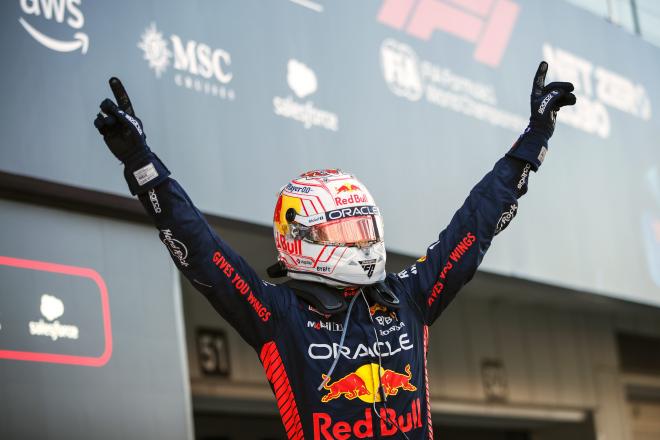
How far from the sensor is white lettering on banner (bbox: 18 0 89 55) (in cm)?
416

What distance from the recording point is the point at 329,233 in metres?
2.99

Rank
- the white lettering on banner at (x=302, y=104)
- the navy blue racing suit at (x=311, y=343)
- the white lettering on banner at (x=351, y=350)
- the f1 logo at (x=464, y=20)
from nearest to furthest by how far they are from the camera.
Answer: the navy blue racing suit at (x=311, y=343) → the white lettering on banner at (x=351, y=350) → the white lettering on banner at (x=302, y=104) → the f1 logo at (x=464, y=20)

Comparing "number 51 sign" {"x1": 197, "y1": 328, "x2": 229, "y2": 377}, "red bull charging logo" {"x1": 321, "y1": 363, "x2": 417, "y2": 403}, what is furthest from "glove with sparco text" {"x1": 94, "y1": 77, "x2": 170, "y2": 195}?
"number 51 sign" {"x1": 197, "y1": 328, "x2": 229, "y2": 377}

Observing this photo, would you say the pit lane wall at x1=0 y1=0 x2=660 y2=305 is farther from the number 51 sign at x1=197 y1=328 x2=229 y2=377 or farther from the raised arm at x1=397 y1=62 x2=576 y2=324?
the number 51 sign at x1=197 y1=328 x2=229 y2=377

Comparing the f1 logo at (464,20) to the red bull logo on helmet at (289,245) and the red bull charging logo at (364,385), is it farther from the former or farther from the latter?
the red bull charging logo at (364,385)

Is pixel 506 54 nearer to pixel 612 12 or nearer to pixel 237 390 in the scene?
pixel 612 12

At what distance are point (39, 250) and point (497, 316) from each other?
207 inches

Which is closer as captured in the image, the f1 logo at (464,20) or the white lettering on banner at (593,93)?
the f1 logo at (464,20)

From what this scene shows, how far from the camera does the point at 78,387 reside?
13.6 ft

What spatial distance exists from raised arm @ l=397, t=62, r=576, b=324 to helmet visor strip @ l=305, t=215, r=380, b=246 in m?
0.16

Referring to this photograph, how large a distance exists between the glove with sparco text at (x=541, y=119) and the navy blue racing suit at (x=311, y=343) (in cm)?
52

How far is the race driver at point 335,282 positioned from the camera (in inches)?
106

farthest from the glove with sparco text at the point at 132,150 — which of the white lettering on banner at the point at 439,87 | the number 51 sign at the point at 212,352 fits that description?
the number 51 sign at the point at 212,352

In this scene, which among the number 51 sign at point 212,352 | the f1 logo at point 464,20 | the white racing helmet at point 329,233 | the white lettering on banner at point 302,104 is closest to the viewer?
the white racing helmet at point 329,233
